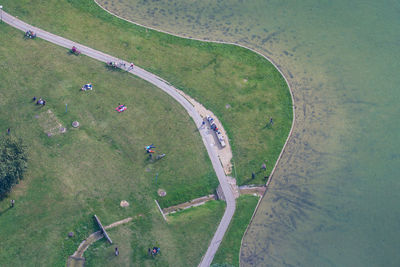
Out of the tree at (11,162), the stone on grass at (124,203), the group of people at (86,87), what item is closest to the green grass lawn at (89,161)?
the stone on grass at (124,203)

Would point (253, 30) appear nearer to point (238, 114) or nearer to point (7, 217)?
point (238, 114)

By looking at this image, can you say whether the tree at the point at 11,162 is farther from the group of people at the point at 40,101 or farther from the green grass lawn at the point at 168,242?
the green grass lawn at the point at 168,242

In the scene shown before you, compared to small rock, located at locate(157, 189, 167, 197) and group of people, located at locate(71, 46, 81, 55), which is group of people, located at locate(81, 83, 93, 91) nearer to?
group of people, located at locate(71, 46, 81, 55)

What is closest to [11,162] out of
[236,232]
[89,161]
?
A: [89,161]

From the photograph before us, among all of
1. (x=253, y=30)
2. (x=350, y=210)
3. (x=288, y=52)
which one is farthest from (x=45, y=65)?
(x=350, y=210)

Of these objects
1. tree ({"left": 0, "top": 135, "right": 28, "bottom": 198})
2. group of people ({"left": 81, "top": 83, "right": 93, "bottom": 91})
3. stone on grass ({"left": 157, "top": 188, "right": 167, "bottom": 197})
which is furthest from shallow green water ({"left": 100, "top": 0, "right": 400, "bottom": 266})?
tree ({"left": 0, "top": 135, "right": 28, "bottom": 198})

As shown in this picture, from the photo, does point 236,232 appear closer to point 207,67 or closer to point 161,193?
point 161,193
